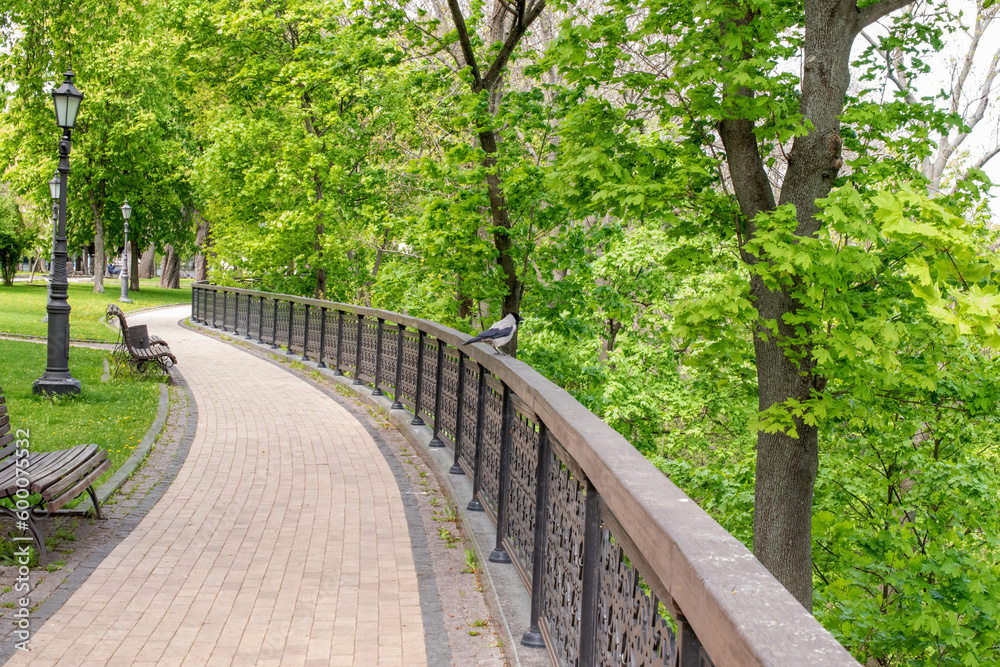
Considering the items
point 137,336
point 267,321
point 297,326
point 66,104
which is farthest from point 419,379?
point 267,321

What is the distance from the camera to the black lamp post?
34.6ft

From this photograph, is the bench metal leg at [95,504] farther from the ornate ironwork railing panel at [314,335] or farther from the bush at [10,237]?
the bush at [10,237]

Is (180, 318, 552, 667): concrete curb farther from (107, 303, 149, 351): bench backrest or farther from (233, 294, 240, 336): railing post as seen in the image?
(233, 294, 240, 336): railing post

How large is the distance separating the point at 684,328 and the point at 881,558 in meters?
4.73

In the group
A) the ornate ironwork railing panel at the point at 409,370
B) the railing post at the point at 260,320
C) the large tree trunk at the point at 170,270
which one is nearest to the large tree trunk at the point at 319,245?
the railing post at the point at 260,320

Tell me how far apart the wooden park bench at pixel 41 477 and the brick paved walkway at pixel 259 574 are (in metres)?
0.47

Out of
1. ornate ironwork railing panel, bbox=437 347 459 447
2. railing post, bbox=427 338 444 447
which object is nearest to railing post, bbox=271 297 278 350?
railing post, bbox=427 338 444 447

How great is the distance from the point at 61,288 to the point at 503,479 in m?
8.13

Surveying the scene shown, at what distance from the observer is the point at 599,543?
2.95 m

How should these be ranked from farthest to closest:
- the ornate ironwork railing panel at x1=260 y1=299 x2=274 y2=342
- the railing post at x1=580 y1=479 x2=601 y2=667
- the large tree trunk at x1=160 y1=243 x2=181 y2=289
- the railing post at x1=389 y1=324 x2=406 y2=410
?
the large tree trunk at x1=160 y1=243 x2=181 y2=289 → the ornate ironwork railing panel at x1=260 y1=299 x2=274 y2=342 → the railing post at x1=389 y1=324 x2=406 y2=410 → the railing post at x1=580 y1=479 x2=601 y2=667

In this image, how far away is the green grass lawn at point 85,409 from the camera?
8.44 meters

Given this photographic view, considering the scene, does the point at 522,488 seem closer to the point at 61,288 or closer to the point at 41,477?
the point at 41,477

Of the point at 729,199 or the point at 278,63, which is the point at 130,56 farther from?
the point at 729,199

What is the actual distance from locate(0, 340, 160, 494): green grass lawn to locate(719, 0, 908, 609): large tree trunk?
7.06 m
